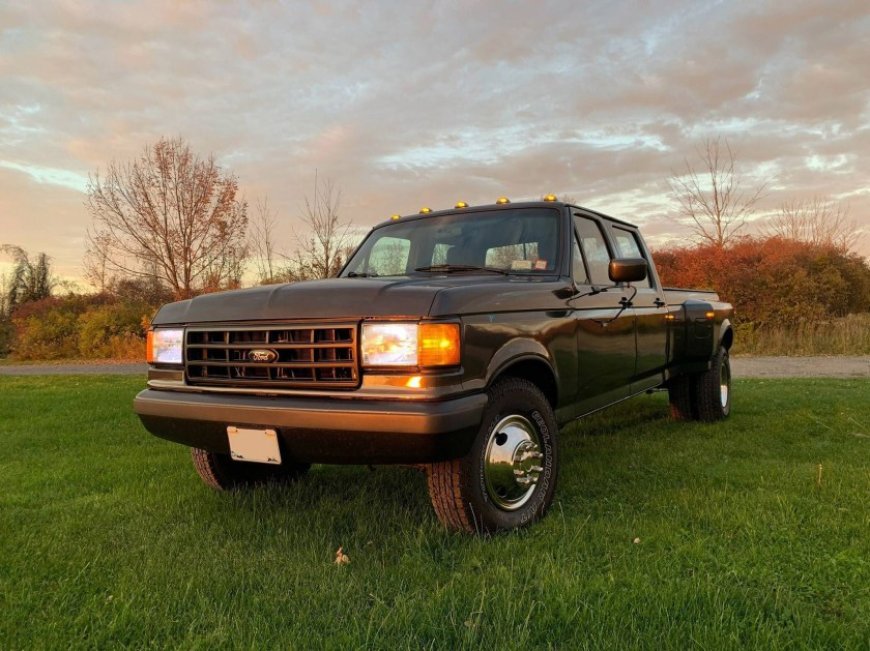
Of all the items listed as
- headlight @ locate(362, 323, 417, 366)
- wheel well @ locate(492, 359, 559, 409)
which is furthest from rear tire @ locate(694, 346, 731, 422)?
headlight @ locate(362, 323, 417, 366)

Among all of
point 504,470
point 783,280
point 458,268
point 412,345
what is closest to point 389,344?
point 412,345

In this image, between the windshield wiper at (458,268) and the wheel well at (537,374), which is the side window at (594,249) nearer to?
the windshield wiper at (458,268)

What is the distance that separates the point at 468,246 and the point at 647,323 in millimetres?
1641

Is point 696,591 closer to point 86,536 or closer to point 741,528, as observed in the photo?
point 741,528

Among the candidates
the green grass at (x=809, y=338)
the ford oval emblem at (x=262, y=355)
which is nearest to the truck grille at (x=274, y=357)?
the ford oval emblem at (x=262, y=355)

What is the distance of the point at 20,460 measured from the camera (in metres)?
4.88

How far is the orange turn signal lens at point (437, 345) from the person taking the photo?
8.70 feet

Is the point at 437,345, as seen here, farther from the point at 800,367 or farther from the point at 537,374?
the point at 800,367

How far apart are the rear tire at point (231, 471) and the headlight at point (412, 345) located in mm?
1304

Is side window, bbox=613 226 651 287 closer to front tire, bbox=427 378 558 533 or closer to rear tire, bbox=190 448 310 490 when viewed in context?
front tire, bbox=427 378 558 533

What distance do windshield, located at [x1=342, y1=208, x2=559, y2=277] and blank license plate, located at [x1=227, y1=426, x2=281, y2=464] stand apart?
58.2 inches

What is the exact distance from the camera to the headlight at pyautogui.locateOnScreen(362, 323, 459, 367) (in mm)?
2654

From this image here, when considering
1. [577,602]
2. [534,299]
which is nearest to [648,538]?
[577,602]

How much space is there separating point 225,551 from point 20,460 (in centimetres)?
304
